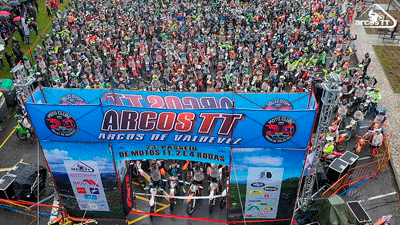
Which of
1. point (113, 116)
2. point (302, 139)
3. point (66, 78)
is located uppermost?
point (113, 116)

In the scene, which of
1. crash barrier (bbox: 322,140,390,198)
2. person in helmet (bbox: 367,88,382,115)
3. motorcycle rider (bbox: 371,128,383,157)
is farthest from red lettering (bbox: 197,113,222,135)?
person in helmet (bbox: 367,88,382,115)

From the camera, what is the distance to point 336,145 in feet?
53.9

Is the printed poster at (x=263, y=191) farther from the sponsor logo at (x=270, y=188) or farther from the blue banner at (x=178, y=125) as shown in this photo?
the blue banner at (x=178, y=125)

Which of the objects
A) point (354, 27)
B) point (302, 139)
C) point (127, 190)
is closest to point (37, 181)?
point (127, 190)

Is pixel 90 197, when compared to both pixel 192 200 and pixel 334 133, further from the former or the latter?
pixel 334 133

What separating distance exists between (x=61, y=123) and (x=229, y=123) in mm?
5164

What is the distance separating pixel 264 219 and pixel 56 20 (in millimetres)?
25955

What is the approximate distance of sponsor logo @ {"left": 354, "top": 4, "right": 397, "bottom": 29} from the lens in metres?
32.4

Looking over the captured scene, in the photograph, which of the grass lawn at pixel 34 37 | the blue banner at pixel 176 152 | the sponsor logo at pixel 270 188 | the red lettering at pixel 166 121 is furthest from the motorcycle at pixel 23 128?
the sponsor logo at pixel 270 188

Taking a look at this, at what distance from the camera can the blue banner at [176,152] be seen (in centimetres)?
1021

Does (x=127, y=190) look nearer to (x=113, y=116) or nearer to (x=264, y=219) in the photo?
(x=113, y=116)

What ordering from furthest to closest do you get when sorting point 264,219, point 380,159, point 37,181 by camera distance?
point 380,159
point 37,181
point 264,219

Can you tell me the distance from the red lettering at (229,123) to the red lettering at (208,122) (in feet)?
0.69

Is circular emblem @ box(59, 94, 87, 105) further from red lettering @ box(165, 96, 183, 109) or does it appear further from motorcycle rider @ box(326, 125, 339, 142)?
motorcycle rider @ box(326, 125, 339, 142)
